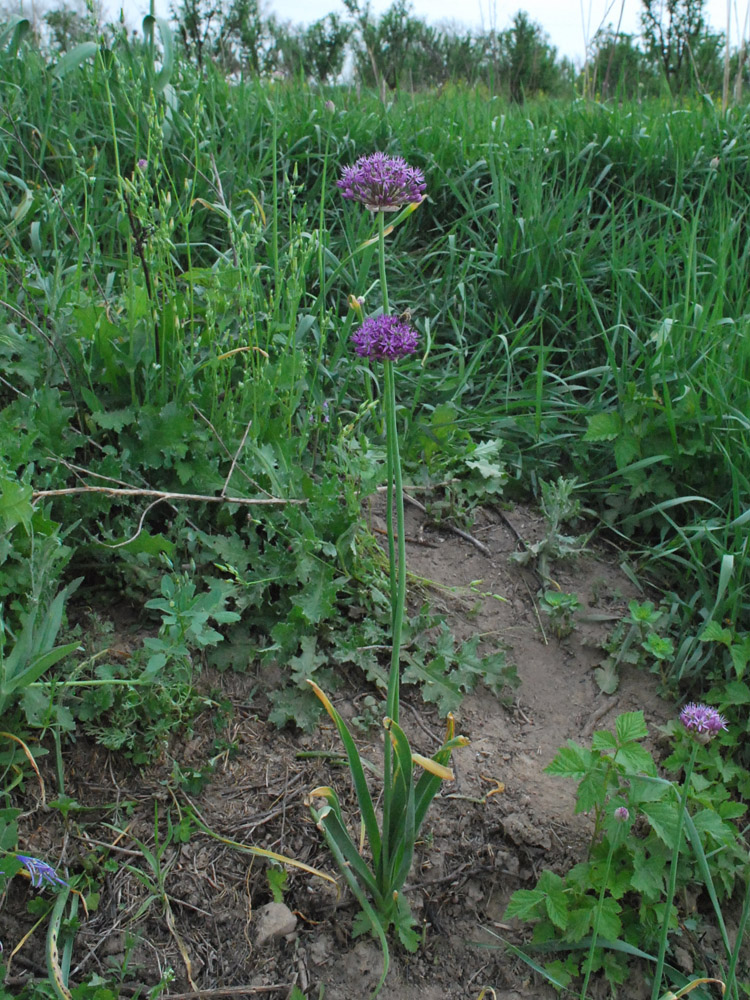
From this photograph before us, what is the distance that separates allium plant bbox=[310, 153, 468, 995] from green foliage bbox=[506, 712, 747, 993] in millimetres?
267

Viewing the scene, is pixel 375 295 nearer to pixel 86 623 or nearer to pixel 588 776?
pixel 86 623

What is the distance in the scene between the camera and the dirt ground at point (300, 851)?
4.83 feet

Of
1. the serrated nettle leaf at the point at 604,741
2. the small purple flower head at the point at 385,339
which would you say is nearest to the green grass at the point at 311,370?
the serrated nettle leaf at the point at 604,741

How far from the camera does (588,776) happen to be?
1.59 meters

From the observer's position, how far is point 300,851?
163cm

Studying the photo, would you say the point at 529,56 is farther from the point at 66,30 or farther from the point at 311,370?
the point at 311,370

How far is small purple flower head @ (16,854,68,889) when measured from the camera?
1.38 metres

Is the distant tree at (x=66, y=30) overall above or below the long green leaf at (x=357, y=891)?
above

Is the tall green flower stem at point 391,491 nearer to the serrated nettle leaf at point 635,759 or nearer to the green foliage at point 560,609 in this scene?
the serrated nettle leaf at point 635,759

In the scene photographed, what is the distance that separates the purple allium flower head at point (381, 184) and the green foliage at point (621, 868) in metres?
1.08

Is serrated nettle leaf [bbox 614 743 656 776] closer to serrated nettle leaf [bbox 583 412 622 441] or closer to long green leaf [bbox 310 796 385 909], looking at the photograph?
long green leaf [bbox 310 796 385 909]

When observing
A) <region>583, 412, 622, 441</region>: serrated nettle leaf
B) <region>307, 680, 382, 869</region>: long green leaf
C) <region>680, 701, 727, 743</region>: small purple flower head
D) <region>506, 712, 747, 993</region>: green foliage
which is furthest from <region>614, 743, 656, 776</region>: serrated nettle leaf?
<region>583, 412, 622, 441</region>: serrated nettle leaf

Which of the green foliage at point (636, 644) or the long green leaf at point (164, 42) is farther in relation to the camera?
the long green leaf at point (164, 42)

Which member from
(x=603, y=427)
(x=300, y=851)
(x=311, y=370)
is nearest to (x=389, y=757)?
(x=300, y=851)
